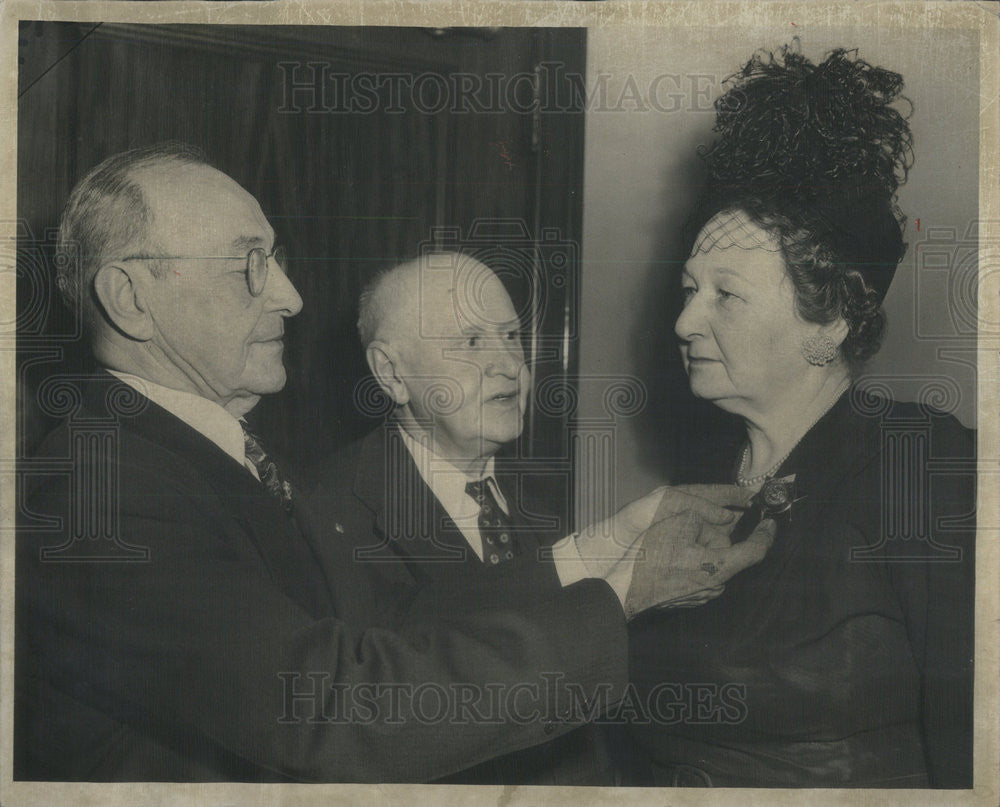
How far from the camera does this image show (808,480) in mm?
2908

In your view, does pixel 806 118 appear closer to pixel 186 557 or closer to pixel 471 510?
pixel 471 510

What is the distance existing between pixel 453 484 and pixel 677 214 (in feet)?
3.53

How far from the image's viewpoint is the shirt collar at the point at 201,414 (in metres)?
2.89

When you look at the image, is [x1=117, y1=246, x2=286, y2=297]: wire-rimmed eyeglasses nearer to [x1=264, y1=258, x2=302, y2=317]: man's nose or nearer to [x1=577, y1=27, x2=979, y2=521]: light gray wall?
[x1=264, y1=258, x2=302, y2=317]: man's nose

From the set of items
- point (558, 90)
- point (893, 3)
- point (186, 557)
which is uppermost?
point (893, 3)

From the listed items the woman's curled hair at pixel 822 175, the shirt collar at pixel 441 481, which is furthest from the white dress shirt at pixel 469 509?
the woman's curled hair at pixel 822 175

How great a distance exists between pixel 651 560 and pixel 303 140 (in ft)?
5.50

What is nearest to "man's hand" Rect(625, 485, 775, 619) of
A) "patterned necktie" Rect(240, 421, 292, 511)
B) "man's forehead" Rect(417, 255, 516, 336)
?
"man's forehead" Rect(417, 255, 516, 336)

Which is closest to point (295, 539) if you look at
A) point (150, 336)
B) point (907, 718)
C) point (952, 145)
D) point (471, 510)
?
point (471, 510)

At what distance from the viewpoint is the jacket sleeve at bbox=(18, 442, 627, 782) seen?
286 centimetres

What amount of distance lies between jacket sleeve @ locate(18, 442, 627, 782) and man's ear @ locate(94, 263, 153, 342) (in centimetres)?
42

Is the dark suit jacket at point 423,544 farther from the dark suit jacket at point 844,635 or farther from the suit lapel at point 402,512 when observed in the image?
the dark suit jacket at point 844,635

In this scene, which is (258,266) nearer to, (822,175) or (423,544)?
(423,544)

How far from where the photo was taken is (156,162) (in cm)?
291
